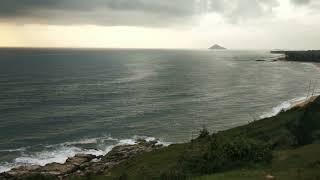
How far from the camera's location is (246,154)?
39406mm

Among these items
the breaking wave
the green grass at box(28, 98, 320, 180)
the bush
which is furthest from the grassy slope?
the breaking wave

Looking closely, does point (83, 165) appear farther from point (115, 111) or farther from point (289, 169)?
point (115, 111)

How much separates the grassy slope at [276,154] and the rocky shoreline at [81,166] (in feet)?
15.9

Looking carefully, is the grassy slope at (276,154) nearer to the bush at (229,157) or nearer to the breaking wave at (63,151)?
the bush at (229,157)

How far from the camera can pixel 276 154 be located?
40531mm

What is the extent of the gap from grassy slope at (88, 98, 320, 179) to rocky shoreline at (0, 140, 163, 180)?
483cm

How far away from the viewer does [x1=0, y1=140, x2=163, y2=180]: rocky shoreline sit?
5331cm

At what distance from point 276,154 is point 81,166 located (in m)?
27.7

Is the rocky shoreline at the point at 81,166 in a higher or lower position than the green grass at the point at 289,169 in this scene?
lower

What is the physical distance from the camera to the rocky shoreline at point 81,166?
5331 cm

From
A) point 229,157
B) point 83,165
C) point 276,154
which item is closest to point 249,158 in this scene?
point 229,157

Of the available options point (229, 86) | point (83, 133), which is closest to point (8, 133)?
point (83, 133)

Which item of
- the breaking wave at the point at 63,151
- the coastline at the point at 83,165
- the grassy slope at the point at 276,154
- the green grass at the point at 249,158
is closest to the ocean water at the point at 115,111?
the breaking wave at the point at 63,151

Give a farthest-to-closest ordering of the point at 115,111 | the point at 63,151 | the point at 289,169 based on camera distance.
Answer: the point at 115,111
the point at 63,151
the point at 289,169
